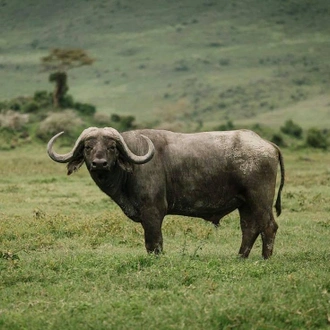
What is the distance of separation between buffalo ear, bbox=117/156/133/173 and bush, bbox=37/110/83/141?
23716mm

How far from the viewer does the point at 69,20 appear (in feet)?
455

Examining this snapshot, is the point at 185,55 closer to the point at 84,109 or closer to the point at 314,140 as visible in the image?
the point at 84,109

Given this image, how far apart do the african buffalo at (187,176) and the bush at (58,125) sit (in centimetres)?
2343

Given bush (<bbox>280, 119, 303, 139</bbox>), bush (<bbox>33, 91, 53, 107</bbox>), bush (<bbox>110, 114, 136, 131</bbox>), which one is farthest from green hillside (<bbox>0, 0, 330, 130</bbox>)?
bush (<bbox>110, 114, 136, 131</bbox>)

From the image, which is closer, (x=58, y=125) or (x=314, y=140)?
(x=314, y=140)

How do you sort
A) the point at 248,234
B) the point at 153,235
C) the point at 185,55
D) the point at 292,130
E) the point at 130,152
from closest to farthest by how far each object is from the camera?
the point at 130,152, the point at 153,235, the point at 248,234, the point at 292,130, the point at 185,55

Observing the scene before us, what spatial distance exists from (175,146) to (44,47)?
116 m

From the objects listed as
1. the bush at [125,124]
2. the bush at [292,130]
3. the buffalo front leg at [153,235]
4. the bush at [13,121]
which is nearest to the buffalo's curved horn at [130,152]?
the buffalo front leg at [153,235]

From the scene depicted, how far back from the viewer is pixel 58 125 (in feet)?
110

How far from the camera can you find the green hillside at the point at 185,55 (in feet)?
289

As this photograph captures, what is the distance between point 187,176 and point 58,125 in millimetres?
24354

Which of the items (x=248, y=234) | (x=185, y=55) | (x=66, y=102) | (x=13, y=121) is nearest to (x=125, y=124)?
(x=66, y=102)

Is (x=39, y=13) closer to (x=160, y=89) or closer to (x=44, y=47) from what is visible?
(x=44, y=47)

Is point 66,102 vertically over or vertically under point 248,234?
under
